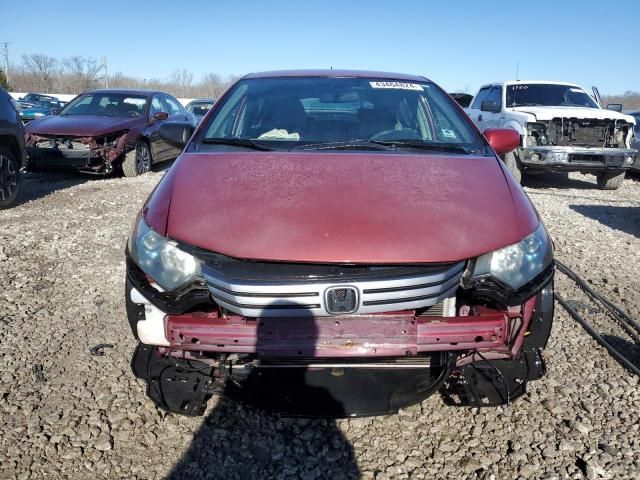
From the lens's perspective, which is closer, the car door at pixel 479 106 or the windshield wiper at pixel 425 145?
the windshield wiper at pixel 425 145

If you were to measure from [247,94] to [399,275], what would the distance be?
1.95 meters

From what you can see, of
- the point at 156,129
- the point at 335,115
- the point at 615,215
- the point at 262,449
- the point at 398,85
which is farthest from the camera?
the point at 156,129

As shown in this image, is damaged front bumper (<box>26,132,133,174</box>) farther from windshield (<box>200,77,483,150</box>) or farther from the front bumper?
the front bumper

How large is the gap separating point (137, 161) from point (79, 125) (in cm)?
112

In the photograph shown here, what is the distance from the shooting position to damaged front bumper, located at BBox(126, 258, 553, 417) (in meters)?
1.92

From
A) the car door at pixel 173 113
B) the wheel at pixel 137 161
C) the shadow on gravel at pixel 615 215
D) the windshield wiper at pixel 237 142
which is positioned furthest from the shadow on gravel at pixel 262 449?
the car door at pixel 173 113

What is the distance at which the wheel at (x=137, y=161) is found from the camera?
9133mm

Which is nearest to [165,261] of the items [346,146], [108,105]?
[346,146]

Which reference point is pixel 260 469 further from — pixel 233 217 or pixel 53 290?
pixel 53 290

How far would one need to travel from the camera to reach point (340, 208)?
2.09 m

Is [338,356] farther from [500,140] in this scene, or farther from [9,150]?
[9,150]

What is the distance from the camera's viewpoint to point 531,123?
27.0 ft

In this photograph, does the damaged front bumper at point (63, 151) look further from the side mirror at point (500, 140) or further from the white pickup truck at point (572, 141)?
the side mirror at point (500, 140)

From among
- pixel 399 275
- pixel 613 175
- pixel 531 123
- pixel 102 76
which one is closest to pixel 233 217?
pixel 399 275
